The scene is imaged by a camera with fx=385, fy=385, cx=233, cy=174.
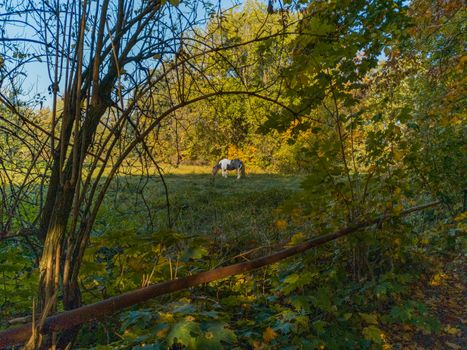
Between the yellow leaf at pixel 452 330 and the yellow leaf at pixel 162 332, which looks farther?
the yellow leaf at pixel 452 330

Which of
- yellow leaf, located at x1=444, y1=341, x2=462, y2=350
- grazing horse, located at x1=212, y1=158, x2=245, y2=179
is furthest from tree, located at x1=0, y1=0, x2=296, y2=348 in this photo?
grazing horse, located at x1=212, y1=158, x2=245, y2=179

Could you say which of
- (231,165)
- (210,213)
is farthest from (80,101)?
(231,165)

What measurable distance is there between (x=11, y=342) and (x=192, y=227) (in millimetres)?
6814

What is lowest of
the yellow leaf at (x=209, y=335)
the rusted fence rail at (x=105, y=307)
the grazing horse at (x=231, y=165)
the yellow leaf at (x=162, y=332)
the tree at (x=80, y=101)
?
the yellow leaf at (x=209, y=335)

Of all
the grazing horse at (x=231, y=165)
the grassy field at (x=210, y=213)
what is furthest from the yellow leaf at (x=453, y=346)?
the grazing horse at (x=231, y=165)

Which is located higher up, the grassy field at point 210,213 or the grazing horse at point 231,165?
the grazing horse at point 231,165

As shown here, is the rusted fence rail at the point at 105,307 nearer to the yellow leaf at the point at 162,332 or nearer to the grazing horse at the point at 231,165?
the yellow leaf at the point at 162,332

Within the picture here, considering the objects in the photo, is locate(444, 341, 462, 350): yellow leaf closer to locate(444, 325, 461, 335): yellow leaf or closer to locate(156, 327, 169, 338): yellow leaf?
locate(444, 325, 461, 335): yellow leaf

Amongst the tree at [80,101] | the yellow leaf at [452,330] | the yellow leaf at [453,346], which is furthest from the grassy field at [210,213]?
the tree at [80,101]

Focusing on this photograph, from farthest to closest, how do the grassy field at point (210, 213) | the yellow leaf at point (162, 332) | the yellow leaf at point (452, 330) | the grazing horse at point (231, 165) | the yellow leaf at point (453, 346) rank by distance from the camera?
the grazing horse at point (231, 165) → the grassy field at point (210, 213) → the yellow leaf at point (452, 330) → the yellow leaf at point (453, 346) → the yellow leaf at point (162, 332)

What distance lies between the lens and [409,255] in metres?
4.63

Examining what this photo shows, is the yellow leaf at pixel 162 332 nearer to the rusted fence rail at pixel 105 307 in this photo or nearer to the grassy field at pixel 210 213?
the rusted fence rail at pixel 105 307

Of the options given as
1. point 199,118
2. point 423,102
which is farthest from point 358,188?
point 423,102

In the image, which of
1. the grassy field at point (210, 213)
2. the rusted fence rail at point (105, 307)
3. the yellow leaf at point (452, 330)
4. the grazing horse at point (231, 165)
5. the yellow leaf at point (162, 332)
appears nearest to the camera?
the rusted fence rail at point (105, 307)
